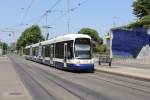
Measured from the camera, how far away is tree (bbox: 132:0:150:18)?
101m

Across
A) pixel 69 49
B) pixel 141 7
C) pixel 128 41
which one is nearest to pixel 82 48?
pixel 69 49

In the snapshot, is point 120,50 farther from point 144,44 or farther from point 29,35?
point 29,35

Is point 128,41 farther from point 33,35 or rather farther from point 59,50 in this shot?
point 33,35

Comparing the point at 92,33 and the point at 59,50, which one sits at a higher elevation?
the point at 92,33

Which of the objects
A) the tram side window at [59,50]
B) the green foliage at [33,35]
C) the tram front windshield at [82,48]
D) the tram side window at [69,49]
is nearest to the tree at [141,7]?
the green foliage at [33,35]

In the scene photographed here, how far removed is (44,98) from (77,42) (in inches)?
807

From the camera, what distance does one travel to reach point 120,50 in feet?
259

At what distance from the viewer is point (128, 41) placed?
77.9 metres

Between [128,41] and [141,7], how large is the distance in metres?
26.0

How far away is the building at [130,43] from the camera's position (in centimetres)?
7638

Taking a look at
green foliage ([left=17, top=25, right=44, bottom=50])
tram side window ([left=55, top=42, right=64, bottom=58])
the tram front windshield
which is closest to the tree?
green foliage ([left=17, top=25, right=44, bottom=50])

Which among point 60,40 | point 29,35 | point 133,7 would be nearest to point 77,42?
point 60,40

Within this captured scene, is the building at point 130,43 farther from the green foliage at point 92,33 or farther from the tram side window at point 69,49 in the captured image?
the green foliage at point 92,33

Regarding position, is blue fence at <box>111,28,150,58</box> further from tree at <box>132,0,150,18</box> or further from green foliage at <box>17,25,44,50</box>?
green foliage at <box>17,25,44,50</box>
